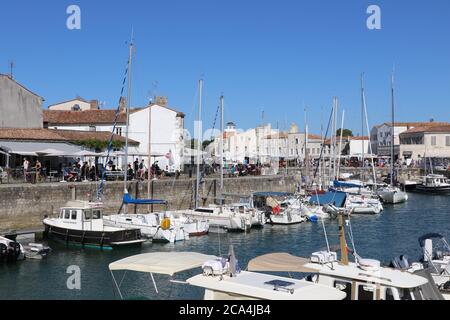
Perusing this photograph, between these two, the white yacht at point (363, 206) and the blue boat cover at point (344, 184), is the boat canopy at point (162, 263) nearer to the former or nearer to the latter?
the white yacht at point (363, 206)

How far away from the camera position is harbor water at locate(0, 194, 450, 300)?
2038cm

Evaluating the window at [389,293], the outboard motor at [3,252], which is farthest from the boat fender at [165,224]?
the window at [389,293]

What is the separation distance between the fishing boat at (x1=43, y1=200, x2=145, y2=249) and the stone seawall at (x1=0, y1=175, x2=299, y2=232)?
235 cm

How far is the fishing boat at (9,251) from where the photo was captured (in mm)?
24547

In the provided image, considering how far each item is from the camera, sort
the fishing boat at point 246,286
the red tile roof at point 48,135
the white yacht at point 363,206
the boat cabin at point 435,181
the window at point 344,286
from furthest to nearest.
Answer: the boat cabin at point 435,181, the white yacht at point 363,206, the red tile roof at point 48,135, the window at point 344,286, the fishing boat at point 246,286

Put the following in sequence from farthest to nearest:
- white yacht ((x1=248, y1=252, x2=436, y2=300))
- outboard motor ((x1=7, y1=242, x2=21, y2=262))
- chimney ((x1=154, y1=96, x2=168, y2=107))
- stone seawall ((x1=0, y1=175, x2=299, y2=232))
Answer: chimney ((x1=154, y1=96, x2=168, y2=107)), stone seawall ((x1=0, y1=175, x2=299, y2=232)), outboard motor ((x1=7, y1=242, x2=21, y2=262)), white yacht ((x1=248, y1=252, x2=436, y2=300))

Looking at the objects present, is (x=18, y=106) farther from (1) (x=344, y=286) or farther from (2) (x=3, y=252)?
(1) (x=344, y=286)

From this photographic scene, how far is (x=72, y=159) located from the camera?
4844 cm

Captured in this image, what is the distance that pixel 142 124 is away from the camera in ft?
199

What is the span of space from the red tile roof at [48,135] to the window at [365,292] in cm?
3422

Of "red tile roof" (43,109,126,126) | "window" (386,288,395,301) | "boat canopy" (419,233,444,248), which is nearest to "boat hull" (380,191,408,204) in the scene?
"red tile roof" (43,109,126,126)

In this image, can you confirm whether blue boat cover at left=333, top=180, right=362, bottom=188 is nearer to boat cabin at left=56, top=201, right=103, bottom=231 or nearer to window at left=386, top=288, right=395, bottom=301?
boat cabin at left=56, top=201, right=103, bottom=231

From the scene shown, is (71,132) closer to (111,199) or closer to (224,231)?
(111,199)
